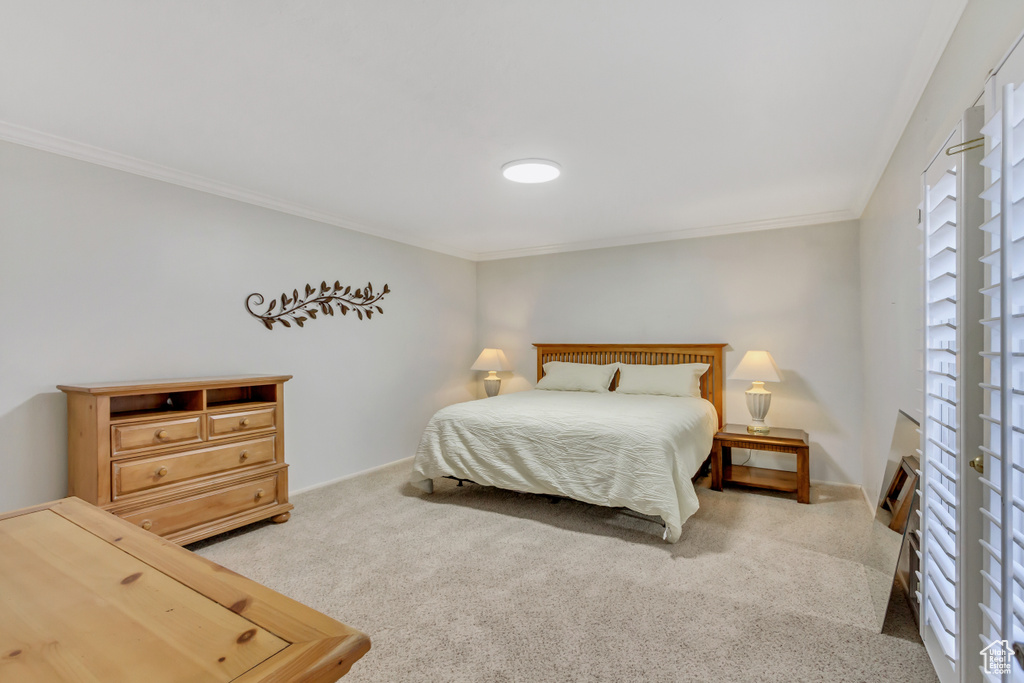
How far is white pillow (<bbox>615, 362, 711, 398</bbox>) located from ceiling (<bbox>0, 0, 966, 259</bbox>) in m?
1.61

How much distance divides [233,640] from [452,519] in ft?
8.98

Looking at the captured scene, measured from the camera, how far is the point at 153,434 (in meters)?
2.65

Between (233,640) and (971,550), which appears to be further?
(971,550)

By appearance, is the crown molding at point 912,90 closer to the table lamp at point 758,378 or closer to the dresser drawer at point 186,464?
the table lamp at point 758,378

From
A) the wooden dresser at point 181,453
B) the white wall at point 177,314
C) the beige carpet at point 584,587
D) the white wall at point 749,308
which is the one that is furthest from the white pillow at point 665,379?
the wooden dresser at point 181,453

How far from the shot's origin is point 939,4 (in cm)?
159

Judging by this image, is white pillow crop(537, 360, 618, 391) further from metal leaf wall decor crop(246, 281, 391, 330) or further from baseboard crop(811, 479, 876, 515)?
baseboard crop(811, 479, 876, 515)

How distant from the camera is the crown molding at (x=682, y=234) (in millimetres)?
4125

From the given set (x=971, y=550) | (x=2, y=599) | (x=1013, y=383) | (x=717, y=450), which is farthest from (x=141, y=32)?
(x=717, y=450)

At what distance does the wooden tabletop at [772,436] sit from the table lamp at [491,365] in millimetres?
2400

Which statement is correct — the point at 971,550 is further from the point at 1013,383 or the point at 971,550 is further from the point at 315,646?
the point at 315,646

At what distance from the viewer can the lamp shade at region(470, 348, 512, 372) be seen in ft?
18.0

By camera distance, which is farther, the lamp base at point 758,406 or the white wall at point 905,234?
the lamp base at point 758,406

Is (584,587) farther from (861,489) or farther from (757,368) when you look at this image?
(861,489)
